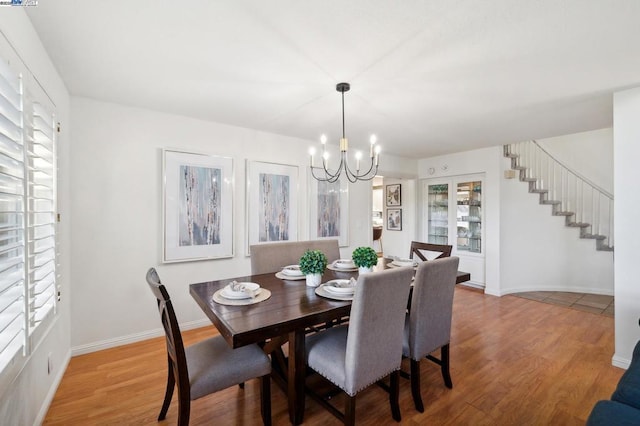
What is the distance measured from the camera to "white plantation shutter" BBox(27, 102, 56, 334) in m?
1.54

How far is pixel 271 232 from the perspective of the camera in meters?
3.66

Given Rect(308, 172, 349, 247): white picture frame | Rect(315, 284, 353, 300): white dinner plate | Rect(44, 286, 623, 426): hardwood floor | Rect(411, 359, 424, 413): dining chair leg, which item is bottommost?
Rect(44, 286, 623, 426): hardwood floor

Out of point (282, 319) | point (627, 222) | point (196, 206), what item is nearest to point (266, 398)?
point (282, 319)

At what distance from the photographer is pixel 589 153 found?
509 cm

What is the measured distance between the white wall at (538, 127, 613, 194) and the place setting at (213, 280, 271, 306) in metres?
5.42

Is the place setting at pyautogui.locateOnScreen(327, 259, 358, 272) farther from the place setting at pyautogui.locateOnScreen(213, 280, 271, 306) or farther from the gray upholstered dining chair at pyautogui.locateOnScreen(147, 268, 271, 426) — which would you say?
the gray upholstered dining chair at pyautogui.locateOnScreen(147, 268, 271, 426)

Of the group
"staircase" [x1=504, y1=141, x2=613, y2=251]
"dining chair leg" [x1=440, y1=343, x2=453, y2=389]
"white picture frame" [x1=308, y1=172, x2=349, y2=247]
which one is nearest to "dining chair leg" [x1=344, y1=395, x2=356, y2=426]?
"dining chair leg" [x1=440, y1=343, x2=453, y2=389]

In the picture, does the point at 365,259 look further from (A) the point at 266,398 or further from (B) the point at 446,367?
(A) the point at 266,398

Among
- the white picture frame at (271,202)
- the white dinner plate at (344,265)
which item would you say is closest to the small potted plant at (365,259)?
the white dinner plate at (344,265)

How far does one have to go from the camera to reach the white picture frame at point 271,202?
3.51 metres

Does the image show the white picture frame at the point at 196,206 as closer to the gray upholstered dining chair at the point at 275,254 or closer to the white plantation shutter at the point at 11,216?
the gray upholstered dining chair at the point at 275,254

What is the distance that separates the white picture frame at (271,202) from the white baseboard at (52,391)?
1850 mm

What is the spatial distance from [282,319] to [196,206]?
2.11 m

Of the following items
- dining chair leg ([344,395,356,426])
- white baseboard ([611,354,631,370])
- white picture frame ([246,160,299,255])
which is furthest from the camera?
white picture frame ([246,160,299,255])
